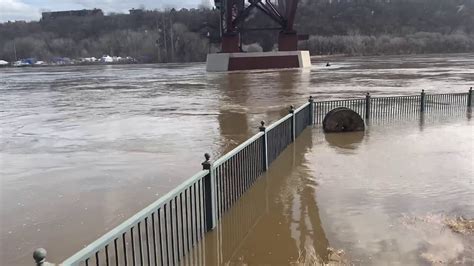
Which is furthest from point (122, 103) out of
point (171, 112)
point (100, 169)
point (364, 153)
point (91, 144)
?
point (364, 153)

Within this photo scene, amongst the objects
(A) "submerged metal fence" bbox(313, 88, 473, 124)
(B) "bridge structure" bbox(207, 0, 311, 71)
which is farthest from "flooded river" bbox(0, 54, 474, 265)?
(B) "bridge structure" bbox(207, 0, 311, 71)

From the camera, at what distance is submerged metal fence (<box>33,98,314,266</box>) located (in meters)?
4.42

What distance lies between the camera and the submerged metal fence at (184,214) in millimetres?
4418

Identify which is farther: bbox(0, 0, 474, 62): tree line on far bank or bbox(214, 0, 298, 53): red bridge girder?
bbox(0, 0, 474, 62): tree line on far bank

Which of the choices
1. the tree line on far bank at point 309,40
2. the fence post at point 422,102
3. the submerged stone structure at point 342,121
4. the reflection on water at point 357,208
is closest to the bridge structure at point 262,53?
the fence post at point 422,102

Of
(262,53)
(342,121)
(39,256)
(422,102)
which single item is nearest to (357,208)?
(39,256)

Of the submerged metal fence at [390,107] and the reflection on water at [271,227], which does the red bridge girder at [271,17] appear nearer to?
the submerged metal fence at [390,107]

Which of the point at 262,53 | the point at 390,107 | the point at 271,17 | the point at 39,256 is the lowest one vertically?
the point at 390,107

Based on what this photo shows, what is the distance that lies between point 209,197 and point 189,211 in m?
1.04

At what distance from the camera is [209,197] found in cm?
620

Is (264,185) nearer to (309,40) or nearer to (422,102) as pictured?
(422,102)

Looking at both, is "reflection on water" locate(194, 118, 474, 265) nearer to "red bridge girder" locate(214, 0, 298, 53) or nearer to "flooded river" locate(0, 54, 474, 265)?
"flooded river" locate(0, 54, 474, 265)

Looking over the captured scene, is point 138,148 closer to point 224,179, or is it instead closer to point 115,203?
point 115,203

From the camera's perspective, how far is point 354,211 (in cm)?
709
